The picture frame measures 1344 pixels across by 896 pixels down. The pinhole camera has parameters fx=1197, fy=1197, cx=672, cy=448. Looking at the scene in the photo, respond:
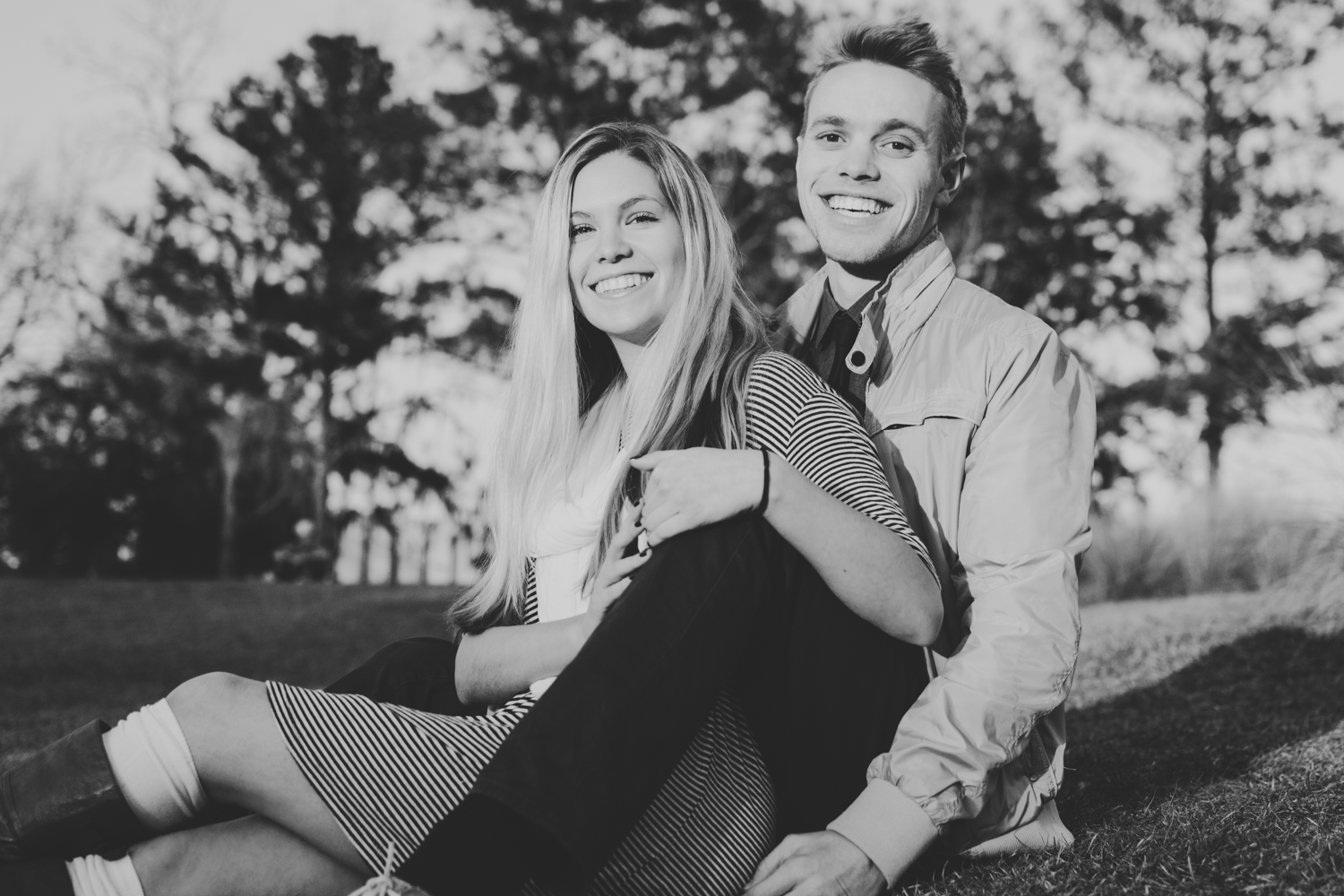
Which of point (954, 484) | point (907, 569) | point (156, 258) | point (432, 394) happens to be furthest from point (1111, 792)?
point (156, 258)

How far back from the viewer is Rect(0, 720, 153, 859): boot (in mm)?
1887

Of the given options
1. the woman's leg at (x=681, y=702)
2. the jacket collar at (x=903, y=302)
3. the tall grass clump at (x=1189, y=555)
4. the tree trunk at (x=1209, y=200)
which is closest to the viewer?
the woman's leg at (x=681, y=702)

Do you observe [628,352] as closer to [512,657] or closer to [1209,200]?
[512,657]

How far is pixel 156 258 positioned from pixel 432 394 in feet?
17.7

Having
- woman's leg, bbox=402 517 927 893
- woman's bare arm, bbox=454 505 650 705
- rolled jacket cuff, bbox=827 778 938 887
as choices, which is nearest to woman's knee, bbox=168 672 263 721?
woman's leg, bbox=402 517 927 893

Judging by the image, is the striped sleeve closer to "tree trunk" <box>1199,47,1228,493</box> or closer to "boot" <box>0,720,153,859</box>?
"boot" <box>0,720,153,859</box>

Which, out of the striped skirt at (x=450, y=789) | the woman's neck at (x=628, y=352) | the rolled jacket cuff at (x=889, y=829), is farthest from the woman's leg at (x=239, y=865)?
the woman's neck at (x=628, y=352)

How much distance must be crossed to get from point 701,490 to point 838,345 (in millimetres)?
964

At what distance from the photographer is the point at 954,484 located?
2.50 meters

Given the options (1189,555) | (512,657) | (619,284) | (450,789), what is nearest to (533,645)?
(512,657)

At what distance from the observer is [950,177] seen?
10.5 feet

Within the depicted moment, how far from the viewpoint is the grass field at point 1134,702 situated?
220cm

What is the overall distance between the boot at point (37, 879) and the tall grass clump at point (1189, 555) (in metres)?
8.20

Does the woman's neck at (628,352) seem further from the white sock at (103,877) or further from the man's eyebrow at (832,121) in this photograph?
the white sock at (103,877)
